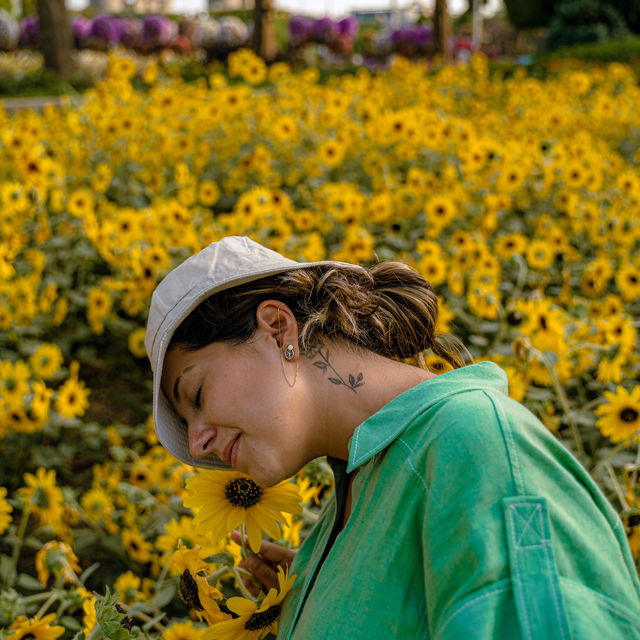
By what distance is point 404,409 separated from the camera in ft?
3.75

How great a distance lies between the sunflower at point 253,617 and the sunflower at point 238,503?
0.37 ft

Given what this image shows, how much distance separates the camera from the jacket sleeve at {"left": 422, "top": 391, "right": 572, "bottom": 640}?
88 centimetres

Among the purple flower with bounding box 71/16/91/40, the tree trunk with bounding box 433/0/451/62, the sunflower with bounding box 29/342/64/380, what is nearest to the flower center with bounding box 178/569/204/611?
the sunflower with bounding box 29/342/64/380

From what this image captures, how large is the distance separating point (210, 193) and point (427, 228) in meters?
1.13

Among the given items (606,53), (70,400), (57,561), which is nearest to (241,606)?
(57,561)

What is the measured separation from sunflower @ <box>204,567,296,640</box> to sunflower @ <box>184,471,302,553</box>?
0.11m

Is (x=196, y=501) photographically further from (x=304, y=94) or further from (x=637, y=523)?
(x=304, y=94)

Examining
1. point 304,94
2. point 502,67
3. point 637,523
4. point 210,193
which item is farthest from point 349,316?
point 502,67

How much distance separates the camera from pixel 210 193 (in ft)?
13.6

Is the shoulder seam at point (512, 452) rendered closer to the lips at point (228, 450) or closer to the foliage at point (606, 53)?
the lips at point (228, 450)

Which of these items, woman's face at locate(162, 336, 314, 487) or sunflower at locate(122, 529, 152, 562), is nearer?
woman's face at locate(162, 336, 314, 487)

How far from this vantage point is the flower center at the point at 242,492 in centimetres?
147

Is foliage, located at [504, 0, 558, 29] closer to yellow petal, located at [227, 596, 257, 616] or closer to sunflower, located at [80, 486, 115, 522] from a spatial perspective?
sunflower, located at [80, 486, 115, 522]

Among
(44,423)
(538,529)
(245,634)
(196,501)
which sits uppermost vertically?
(538,529)
